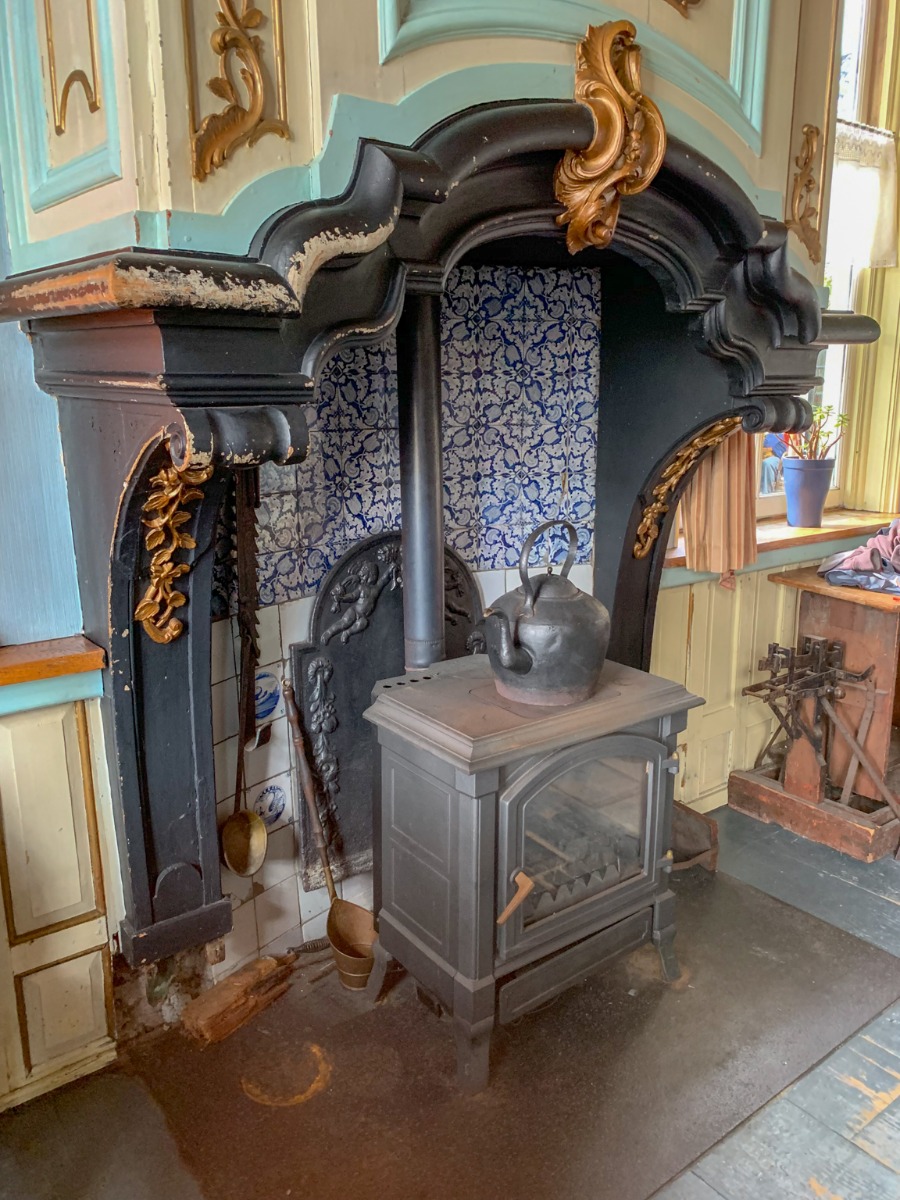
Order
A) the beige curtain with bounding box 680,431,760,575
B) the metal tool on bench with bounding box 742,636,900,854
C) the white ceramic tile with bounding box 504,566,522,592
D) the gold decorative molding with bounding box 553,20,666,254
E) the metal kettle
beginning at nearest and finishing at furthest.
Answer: the gold decorative molding with bounding box 553,20,666,254 < the metal kettle < the white ceramic tile with bounding box 504,566,522,592 < the beige curtain with bounding box 680,431,760,575 < the metal tool on bench with bounding box 742,636,900,854

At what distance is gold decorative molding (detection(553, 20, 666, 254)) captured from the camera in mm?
1539

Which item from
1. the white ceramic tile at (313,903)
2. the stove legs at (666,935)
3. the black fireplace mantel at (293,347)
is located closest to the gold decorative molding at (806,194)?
the black fireplace mantel at (293,347)

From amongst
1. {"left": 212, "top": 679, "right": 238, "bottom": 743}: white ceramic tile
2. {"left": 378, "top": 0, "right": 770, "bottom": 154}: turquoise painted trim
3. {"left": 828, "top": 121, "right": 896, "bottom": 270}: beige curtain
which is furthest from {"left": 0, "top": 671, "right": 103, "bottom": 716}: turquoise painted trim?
{"left": 828, "top": 121, "right": 896, "bottom": 270}: beige curtain

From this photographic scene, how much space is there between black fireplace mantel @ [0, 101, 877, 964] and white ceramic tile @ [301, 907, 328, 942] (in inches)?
16.6

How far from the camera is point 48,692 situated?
164 centimetres

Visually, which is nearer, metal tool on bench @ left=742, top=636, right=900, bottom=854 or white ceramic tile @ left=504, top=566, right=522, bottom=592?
white ceramic tile @ left=504, top=566, right=522, bottom=592

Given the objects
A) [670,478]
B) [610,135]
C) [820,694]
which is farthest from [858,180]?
[610,135]

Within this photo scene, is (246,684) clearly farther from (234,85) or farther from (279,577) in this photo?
(234,85)

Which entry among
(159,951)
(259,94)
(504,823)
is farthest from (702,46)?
(159,951)

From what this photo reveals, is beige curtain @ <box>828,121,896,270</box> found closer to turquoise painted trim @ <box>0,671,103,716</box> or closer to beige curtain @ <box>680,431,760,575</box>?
beige curtain @ <box>680,431,760,575</box>

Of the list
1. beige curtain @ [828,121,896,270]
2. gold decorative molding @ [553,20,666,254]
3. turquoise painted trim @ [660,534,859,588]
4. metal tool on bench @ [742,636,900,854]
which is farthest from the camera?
beige curtain @ [828,121,896,270]

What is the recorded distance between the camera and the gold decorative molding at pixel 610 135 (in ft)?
5.05

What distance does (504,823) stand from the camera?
1678 mm

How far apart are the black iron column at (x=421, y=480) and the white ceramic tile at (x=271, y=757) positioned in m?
0.33
